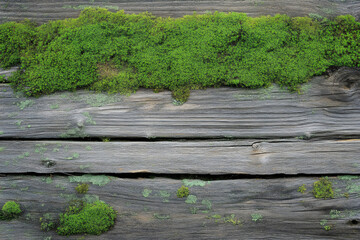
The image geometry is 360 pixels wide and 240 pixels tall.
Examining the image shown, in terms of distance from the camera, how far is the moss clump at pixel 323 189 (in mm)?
2799

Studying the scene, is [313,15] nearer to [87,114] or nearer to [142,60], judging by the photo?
[142,60]

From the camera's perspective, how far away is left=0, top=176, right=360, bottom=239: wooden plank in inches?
110

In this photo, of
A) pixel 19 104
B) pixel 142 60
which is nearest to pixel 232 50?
pixel 142 60

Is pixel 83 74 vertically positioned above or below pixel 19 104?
above

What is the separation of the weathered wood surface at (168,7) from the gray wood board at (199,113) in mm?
815

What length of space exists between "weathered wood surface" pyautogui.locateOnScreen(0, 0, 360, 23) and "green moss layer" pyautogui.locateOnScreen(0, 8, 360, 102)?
0.14 meters

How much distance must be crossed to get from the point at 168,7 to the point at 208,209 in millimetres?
2263

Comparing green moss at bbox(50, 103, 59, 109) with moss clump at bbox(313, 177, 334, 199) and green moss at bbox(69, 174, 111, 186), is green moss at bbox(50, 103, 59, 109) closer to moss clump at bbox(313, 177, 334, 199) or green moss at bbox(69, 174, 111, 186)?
green moss at bbox(69, 174, 111, 186)

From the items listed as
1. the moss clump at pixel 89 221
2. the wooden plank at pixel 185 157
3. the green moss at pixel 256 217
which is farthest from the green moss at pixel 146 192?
the green moss at pixel 256 217

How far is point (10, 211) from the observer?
281cm

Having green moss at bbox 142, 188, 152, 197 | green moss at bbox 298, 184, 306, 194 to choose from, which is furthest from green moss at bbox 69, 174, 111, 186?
green moss at bbox 298, 184, 306, 194

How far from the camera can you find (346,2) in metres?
3.08

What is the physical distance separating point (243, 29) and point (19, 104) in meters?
2.56

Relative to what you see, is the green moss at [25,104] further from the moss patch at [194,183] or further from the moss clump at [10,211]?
the moss patch at [194,183]
